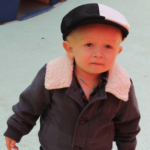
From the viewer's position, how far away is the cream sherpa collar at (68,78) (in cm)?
89

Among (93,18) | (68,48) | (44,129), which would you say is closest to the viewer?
(93,18)

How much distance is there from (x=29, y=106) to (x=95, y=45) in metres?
0.39

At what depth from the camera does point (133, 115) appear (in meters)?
0.96

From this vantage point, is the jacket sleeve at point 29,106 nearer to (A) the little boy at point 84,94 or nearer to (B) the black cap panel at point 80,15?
(A) the little boy at point 84,94

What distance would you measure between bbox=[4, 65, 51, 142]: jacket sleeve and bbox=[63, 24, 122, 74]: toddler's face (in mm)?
191

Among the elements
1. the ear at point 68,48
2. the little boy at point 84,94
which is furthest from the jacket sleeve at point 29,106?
the ear at point 68,48

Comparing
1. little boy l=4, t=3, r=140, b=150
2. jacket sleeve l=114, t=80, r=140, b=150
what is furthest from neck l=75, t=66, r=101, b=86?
jacket sleeve l=114, t=80, r=140, b=150

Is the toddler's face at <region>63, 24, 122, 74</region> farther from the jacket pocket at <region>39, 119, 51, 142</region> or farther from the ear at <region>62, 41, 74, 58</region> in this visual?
the jacket pocket at <region>39, 119, 51, 142</region>

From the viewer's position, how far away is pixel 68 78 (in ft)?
2.97

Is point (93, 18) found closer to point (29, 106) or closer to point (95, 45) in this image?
point (95, 45)

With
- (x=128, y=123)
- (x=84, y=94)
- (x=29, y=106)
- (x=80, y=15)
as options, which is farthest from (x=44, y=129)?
(x=80, y=15)

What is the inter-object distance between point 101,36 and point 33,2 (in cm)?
299

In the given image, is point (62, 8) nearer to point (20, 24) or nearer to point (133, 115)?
point (20, 24)

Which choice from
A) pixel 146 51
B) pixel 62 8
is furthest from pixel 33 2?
pixel 146 51
